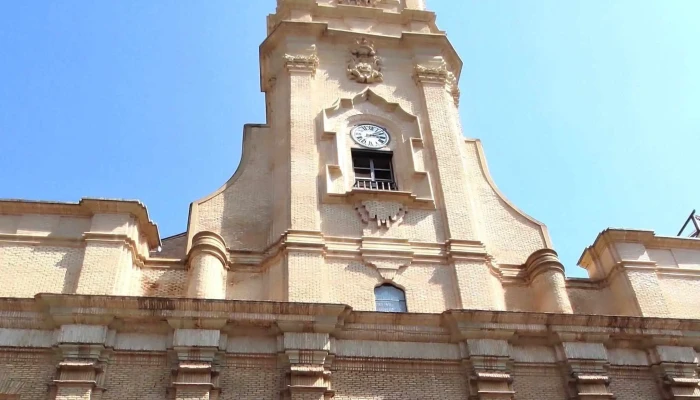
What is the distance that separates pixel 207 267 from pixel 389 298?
3.38m

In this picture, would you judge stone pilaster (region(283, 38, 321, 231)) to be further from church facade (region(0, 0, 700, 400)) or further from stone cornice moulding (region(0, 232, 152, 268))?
stone cornice moulding (region(0, 232, 152, 268))

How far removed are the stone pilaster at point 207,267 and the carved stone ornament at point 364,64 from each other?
610 centimetres

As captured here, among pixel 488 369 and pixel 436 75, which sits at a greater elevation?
pixel 436 75

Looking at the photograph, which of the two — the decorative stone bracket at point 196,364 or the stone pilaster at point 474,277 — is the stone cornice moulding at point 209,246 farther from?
the stone pilaster at point 474,277

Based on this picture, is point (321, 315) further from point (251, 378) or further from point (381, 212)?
point (381, 212)

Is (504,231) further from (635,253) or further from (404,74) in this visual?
(404,74)

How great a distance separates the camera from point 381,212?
16188 millimetres

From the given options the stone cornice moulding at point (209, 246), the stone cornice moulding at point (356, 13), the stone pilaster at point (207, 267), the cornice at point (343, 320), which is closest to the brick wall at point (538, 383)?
the cornice at point (343, 320)

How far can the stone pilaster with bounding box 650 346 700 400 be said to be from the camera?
13789mm

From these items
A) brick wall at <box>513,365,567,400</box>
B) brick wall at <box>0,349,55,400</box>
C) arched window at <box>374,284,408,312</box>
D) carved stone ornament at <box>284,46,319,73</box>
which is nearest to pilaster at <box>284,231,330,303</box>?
arched window at <box>374,284,408,312</box>

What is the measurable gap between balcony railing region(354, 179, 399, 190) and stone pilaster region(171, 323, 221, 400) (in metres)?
5.14

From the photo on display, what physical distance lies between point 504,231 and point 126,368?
832cm

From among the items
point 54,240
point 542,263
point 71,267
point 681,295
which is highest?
point 54,240

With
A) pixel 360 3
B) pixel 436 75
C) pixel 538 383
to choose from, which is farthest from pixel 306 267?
pixel 360 3
